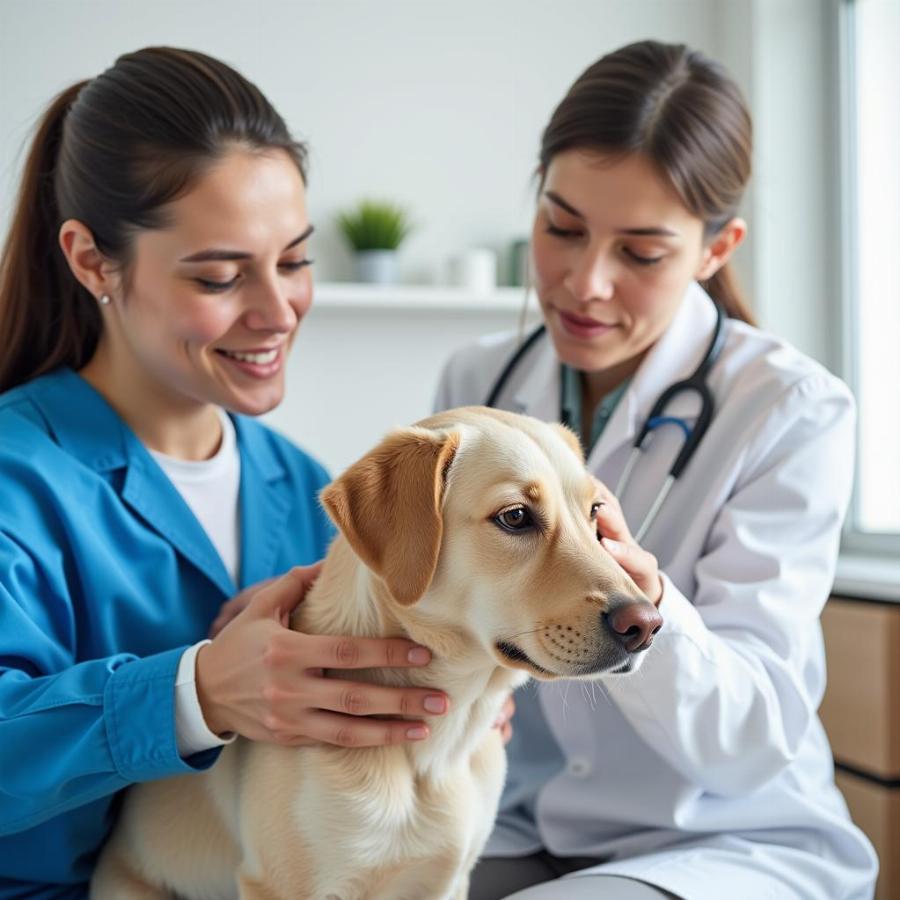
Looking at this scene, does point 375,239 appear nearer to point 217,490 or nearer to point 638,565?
point 217,490

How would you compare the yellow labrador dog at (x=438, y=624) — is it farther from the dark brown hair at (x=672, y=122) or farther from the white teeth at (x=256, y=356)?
the dark brown hair at (x=672, y=122)

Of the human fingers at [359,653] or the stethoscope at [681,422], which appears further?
the stethoscope at [681,422]

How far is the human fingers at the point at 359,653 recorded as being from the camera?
3.98 ft

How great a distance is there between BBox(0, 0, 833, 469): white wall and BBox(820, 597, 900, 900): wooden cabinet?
1.15 m

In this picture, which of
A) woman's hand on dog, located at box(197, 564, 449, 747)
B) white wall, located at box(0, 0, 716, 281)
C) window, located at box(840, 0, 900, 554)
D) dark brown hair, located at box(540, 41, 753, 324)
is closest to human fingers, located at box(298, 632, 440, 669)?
woman's hand on dog, located at box(197, 564, 449, 747)

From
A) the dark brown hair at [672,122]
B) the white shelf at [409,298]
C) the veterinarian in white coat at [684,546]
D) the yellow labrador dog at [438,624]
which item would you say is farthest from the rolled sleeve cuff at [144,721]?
the white shelf at [409,298]

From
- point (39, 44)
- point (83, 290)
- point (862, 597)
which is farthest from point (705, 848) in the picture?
point (39, 44)

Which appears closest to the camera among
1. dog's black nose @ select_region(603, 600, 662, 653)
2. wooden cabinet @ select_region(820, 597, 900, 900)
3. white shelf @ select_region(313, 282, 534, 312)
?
dog's black nose @ select_region(603, 600, 662, 653)

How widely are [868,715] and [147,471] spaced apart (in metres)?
1.65

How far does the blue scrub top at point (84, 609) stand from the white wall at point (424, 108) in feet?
5.82

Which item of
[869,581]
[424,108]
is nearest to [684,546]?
[869,581]

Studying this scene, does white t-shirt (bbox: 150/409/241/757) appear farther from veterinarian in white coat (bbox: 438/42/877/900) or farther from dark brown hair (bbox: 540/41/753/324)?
dark brown hair (bbox: 540/41/753/324)

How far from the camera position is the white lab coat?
1406 millimetres

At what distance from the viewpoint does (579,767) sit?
1624 mm
